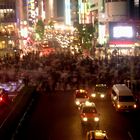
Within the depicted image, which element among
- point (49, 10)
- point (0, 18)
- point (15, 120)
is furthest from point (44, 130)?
point (49, 10)

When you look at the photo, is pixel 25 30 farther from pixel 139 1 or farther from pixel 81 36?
pixel 139 1

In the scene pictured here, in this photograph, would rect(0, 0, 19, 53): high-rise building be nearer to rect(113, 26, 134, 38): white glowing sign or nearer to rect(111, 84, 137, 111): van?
rect(113, 26, 134, 38): white glowing sign

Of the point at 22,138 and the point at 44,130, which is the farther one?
the point at 44,130

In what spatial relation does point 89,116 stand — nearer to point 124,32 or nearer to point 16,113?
point 16,113

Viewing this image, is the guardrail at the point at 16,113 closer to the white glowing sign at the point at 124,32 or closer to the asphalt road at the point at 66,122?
the asphalt road at the point at 66,122

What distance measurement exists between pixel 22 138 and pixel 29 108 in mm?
7034

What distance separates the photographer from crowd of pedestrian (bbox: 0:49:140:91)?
39469 millimetres

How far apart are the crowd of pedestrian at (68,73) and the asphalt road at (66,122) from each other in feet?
17.0

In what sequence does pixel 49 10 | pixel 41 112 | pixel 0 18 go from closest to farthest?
pixel 41 112 < pixel 0 18 < pixel 49 10

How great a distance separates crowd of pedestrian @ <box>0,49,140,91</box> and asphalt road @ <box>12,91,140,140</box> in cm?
517

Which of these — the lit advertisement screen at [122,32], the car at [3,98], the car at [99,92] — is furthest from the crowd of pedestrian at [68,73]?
the lit advertisement screen at [122,32]

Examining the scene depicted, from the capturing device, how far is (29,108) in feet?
101

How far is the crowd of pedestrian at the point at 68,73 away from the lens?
39469 millimetres

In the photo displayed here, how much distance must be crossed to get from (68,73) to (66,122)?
1385 cm
